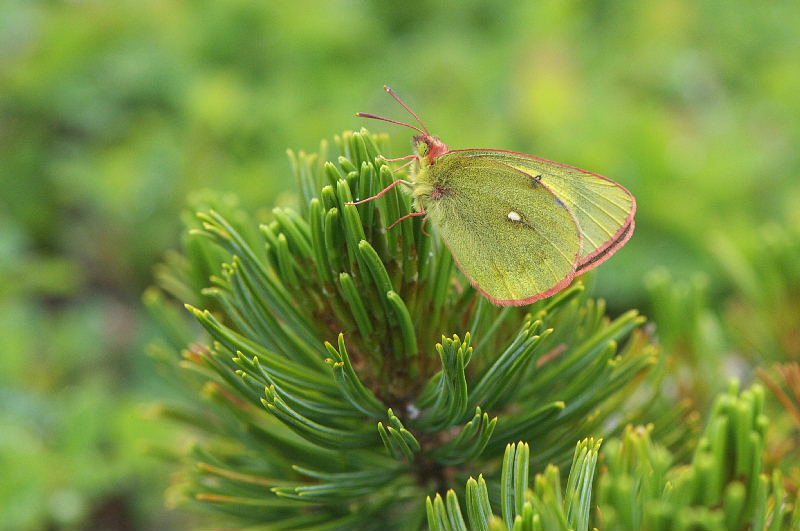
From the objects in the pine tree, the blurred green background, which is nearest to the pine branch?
the pine tree

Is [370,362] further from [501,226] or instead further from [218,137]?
[218,137]

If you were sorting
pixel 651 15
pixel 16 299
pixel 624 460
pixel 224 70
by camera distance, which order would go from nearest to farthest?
pixel 624 460, pixel 16 299, pixel 224 70, pixel 651 15

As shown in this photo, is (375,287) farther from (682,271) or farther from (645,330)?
(682,271)

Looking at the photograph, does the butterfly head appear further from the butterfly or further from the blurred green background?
the blurred green background

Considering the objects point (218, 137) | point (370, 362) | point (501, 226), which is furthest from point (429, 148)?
point (218, 137)

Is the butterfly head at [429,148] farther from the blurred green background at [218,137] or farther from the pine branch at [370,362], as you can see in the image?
the blurred green background at [218,137]

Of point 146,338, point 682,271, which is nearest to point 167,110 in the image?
point 146,338


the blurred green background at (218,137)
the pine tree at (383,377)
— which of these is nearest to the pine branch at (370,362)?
the pine tree at (383,377)

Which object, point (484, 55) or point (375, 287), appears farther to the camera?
point (484, 55)
